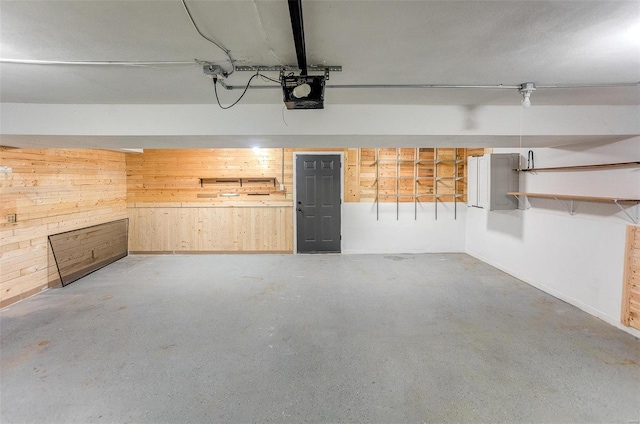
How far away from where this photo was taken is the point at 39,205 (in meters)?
3.71

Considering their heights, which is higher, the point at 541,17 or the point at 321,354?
the point at 541,17

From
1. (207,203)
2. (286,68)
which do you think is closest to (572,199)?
(286,68)

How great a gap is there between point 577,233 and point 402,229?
9.08 ft

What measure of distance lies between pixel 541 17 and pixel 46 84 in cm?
305

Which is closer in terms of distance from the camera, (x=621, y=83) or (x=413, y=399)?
(x=413, y=399)

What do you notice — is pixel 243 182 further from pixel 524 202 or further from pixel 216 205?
pixel 524 202

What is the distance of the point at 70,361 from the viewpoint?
2.24m

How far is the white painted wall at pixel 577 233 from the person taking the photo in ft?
9.26

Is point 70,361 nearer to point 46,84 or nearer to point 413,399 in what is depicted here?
point 46,84

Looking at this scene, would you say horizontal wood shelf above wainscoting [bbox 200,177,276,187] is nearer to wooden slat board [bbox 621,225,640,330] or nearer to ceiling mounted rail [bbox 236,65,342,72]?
ceiling mounted rail [bbox 236,65,342,72]

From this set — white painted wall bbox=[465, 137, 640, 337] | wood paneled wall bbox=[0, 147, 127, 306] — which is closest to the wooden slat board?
white painted wall bbox=[465, 137, 640, 337]

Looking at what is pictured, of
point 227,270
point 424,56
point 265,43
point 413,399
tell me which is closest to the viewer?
point 265,43

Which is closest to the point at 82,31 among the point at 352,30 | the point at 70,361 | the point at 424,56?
the point at 352,30

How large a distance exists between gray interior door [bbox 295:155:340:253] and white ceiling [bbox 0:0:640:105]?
3.36 metres
